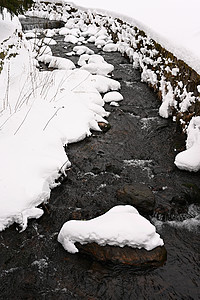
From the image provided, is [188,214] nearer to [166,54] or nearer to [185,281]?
[185,281]

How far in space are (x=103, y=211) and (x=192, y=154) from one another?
75.8 inches

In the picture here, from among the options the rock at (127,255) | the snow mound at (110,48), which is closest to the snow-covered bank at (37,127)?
the rock at (127,255)

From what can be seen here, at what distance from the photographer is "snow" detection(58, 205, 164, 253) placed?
9.35 feet

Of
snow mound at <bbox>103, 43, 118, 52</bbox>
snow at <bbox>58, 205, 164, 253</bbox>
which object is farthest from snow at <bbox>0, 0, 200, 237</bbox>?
snow mound at <bbox>103, 43, 118, 52</bbox>

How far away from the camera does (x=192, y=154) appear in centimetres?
443

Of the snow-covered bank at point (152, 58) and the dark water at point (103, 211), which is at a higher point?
the snow-covered bank at point (152, 58)

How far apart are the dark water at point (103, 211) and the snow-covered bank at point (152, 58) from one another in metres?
0.51

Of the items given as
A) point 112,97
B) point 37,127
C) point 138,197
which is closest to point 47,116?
point 37,127

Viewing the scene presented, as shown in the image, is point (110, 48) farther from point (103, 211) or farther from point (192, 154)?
point (103, 211)

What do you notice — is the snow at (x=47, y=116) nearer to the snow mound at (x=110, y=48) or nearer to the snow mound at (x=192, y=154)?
the snow mound at (x=192, y=154)

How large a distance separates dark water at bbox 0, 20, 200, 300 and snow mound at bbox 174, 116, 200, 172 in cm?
12

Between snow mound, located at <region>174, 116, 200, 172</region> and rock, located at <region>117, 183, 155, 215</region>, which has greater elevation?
snow mound, located at <region>174, 116, 200, 172</region>

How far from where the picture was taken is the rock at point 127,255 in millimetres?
2820

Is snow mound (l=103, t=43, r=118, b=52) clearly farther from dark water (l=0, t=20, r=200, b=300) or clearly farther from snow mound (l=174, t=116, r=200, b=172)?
snow mound (l=174, t=116, r=200, b=172)
